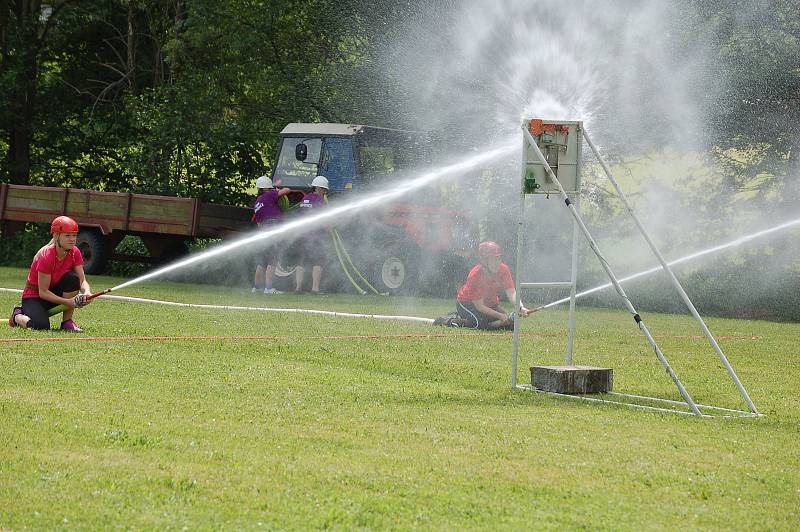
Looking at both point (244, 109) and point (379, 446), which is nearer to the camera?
point (379, 446)

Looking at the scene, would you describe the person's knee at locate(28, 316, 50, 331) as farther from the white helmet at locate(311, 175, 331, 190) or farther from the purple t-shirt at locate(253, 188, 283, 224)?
the purple t-shirt at locate(253, 188, 283, 224)

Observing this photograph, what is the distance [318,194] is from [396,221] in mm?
1749

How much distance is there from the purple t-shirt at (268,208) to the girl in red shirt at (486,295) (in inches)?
255

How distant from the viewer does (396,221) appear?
65.9 feet

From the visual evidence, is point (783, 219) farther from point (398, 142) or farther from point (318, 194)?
point (318, 194)

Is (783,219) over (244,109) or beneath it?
beneath

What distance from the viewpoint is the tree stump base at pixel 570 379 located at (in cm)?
880

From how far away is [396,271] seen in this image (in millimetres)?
20031

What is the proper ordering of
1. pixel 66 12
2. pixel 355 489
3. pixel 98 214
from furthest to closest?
pixel 66 12
pixel 98 214
pixel 355 489

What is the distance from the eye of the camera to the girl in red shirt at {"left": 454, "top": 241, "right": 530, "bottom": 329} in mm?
13531

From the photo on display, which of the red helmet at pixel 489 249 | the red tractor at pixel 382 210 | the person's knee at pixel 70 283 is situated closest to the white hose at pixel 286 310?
the red helmet at pixel 489 249

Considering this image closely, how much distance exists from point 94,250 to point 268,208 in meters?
4.64

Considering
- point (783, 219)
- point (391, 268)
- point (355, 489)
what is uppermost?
point (783, 219)

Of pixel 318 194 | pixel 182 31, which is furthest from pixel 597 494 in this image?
pixel 182 31
